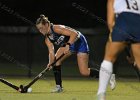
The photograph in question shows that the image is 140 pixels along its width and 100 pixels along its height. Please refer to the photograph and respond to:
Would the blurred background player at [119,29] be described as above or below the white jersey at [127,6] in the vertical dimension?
below

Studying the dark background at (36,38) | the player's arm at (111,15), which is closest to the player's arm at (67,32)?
the player's arm at (111,15)

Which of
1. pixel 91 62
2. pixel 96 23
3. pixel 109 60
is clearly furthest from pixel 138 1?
pixel 96 23

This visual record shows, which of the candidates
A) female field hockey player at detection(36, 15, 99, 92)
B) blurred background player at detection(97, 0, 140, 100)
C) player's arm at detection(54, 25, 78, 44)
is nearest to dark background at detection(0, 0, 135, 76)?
female field hockey player at detection(36, 15, 99, 92)

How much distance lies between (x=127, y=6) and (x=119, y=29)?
0.29 meters

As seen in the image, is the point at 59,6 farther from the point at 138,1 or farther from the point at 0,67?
the point at 138,1

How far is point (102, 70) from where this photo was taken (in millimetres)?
6297

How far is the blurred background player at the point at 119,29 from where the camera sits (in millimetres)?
6262

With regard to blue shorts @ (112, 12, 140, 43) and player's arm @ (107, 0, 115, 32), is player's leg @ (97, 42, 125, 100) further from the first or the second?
player's arm @ (107, 0, 115, 32)

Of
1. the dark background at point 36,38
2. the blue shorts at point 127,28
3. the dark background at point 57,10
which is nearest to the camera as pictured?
the blue shorts at point 127,28

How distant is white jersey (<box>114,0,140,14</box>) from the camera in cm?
633

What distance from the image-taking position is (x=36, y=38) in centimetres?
1603

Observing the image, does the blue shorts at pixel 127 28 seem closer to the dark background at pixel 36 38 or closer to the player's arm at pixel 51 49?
the player's arm at pixel 51 49

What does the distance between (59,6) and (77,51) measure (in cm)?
1404

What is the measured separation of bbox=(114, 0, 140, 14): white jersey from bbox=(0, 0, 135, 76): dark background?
839cm
